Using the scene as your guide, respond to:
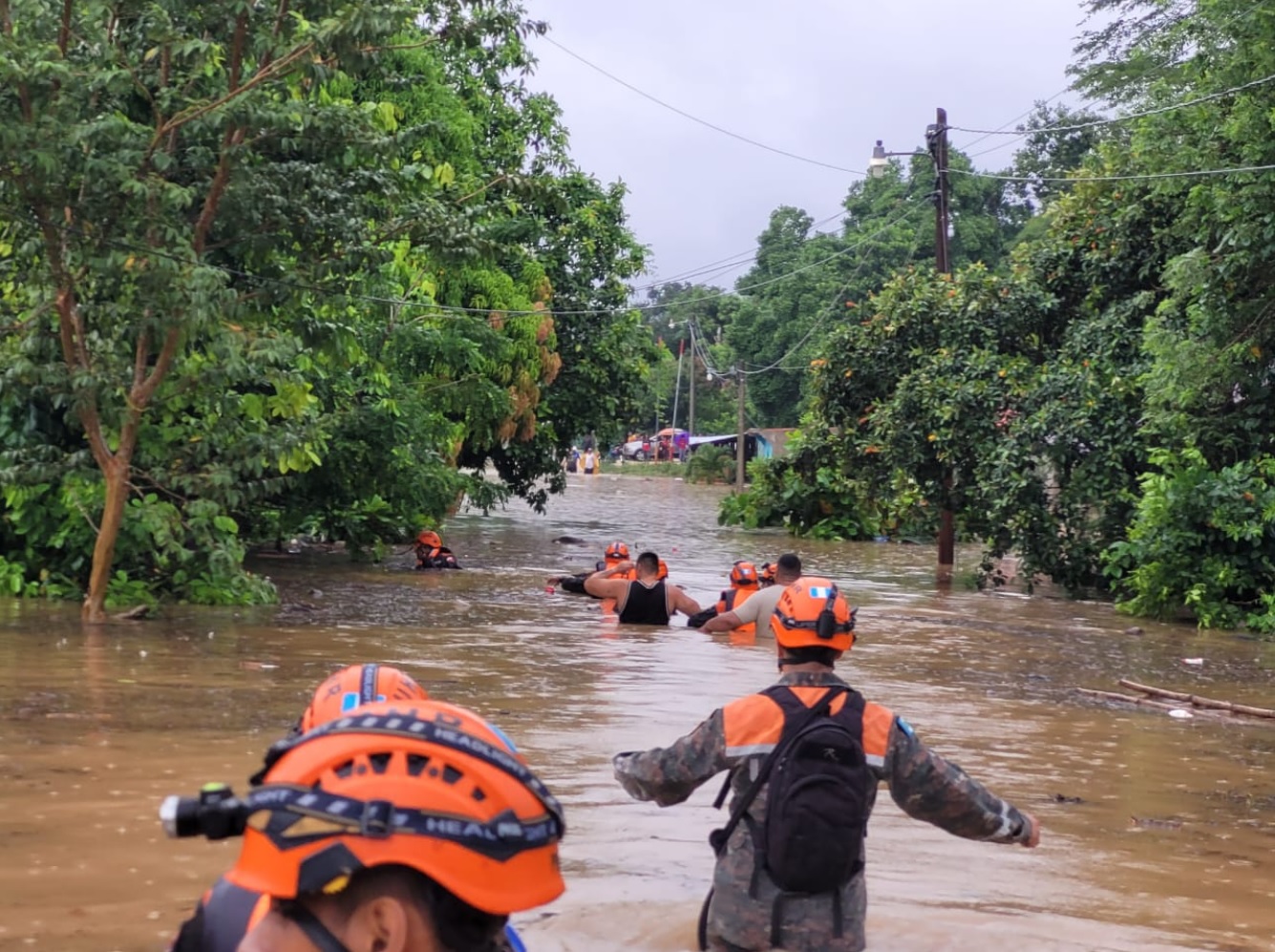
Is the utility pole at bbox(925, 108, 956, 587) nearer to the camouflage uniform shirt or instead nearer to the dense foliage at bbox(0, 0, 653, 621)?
the dense foliage at bbox(0, 0, 653, 621)

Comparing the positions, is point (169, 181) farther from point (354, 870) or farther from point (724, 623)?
point (354, 870)

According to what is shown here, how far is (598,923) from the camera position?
6.25m

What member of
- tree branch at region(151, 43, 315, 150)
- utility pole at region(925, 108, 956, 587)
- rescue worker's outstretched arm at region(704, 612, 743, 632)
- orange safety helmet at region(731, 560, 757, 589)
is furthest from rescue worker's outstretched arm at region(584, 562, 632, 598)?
utility pole at region(925, 108, 956, 587)

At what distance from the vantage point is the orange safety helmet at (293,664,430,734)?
10.5 feet

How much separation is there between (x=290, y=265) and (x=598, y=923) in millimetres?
9468

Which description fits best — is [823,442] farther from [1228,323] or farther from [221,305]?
[221,305]

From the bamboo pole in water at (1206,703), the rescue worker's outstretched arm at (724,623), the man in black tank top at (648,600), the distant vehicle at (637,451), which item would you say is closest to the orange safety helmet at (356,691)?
the bamboo pole in water at (1206,703)

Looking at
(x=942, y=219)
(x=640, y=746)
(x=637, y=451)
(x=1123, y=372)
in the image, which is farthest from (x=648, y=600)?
(x=637, y=451)

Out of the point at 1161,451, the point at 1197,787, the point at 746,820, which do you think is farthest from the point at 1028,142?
the point at 746,820

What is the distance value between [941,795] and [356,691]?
6.42 feet

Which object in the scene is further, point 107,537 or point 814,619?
point 107,537

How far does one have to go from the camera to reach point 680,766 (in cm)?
464

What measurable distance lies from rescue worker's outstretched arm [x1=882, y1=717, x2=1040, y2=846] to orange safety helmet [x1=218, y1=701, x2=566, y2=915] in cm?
297

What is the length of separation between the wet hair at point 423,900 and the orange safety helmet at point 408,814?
0.02 metres
